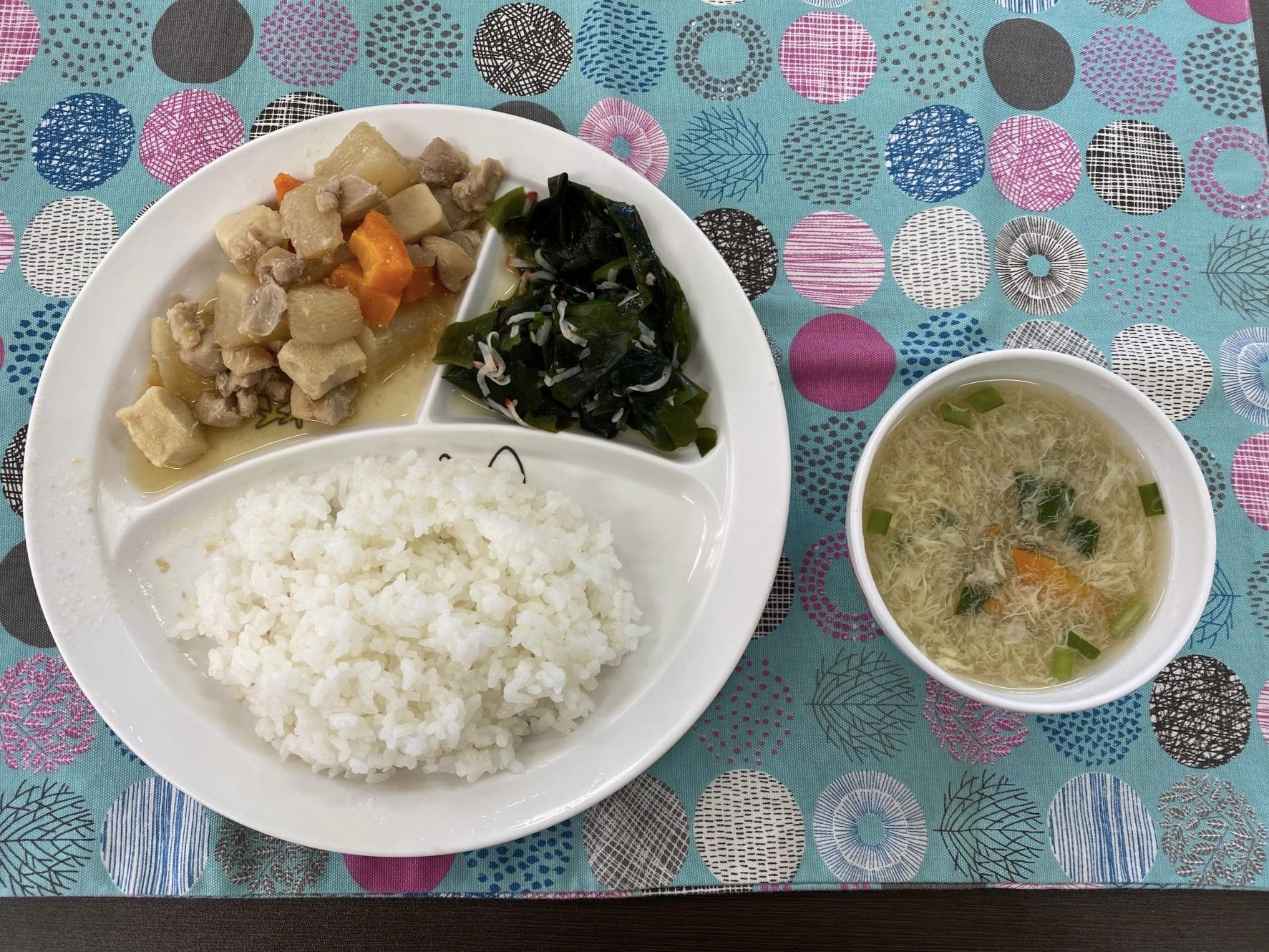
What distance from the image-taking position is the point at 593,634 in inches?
85.8

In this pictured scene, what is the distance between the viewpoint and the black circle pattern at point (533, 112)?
8.55 feet

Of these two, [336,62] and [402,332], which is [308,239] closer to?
[402,332]

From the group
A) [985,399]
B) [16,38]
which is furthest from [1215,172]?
[16,38]

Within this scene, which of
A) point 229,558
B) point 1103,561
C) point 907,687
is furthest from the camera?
point 907,687

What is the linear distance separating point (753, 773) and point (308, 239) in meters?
2.03

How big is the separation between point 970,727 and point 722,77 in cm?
226

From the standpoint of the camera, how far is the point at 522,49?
2635 millimetres

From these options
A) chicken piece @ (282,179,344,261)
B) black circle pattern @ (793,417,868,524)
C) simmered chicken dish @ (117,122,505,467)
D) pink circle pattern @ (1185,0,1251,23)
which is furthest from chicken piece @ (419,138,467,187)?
pink circle pattern @ (1185,0,1251,23)

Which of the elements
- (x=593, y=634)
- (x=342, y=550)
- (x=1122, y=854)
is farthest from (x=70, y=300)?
(x=1122, y=854)

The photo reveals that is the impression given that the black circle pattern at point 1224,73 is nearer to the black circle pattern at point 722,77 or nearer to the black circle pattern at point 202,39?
the black circle pattern at point 722,77

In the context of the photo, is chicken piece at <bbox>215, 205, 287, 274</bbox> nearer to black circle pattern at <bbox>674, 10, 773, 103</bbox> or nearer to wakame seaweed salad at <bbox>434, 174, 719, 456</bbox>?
wakame seaweed salad at <bbox>434, 174, 719, 456</bbox>

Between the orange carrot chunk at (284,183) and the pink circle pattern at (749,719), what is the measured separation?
195 centimetres

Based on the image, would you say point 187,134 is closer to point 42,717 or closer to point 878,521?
point 42,717

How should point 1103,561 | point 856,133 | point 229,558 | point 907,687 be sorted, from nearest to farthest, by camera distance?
point 1103,561
point 229,558
point 907,687
point 856,133
